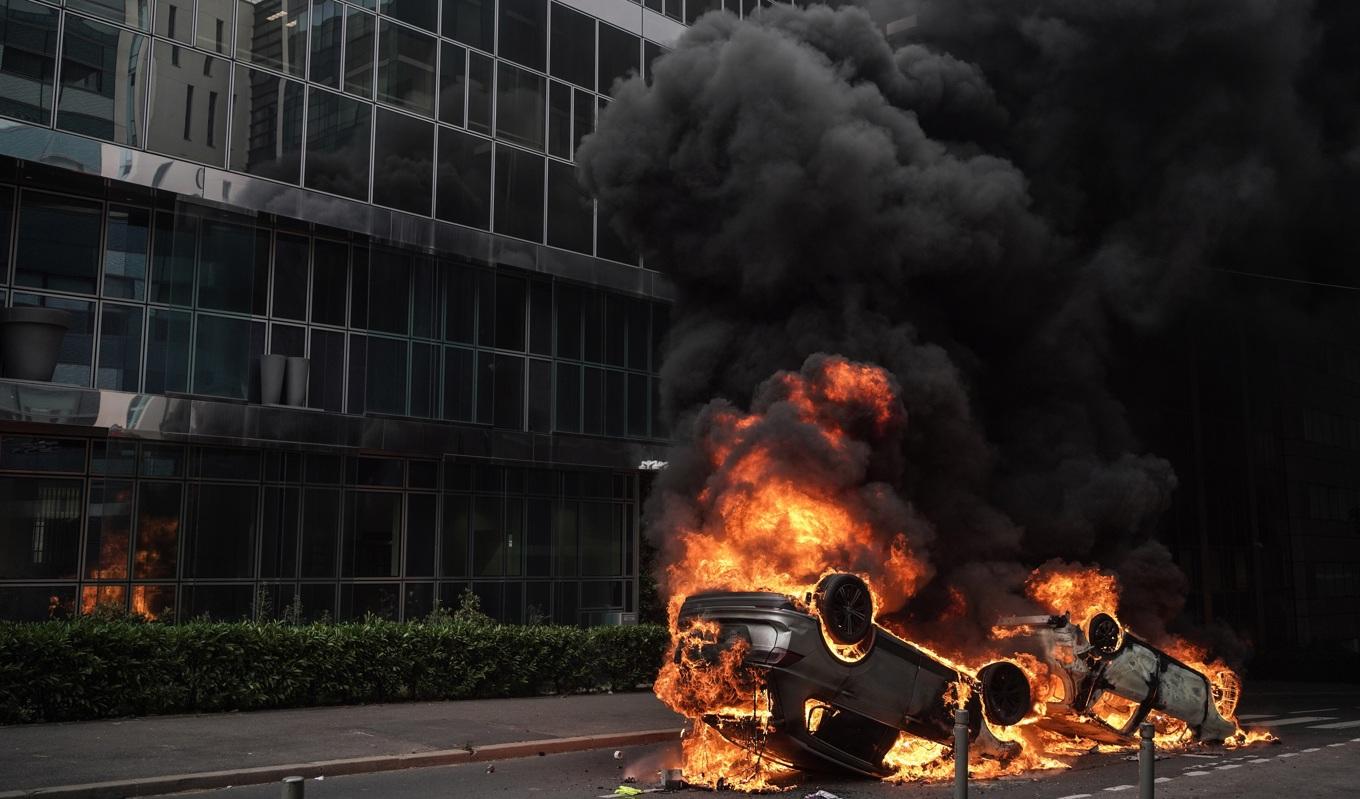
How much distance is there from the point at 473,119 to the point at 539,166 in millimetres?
1558

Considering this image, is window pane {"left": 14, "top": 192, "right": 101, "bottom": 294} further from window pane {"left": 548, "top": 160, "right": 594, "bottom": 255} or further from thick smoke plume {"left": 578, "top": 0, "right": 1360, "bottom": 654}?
window pane {"left": 548, "top": 160, "right": 594, "bottom": 255}

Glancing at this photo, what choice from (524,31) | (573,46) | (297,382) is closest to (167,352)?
(297,382)

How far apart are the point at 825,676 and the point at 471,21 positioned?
1552 cm

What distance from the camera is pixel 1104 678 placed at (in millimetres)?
12078

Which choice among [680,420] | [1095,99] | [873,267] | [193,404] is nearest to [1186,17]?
[1095,99]

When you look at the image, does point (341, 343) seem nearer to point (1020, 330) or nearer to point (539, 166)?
point (539, 166)

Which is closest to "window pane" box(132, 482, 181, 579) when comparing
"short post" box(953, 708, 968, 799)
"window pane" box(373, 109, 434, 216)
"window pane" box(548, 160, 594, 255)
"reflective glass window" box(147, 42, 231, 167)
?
"reflective glass window" box(147, 42, 231, 167)

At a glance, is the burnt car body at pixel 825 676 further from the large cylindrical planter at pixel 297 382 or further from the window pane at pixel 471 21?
the window pane at pixel 471 21

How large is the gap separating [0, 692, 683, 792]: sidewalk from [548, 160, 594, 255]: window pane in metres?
9.26

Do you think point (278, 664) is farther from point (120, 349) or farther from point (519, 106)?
point (519, 106)

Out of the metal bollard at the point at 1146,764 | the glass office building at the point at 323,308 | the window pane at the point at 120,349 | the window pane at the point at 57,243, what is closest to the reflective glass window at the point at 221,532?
the glass office building at the point at 323,308

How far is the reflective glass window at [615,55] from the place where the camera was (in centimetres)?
2328

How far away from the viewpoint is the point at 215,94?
1747 centimetres

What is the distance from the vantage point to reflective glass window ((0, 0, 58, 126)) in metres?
15.5
